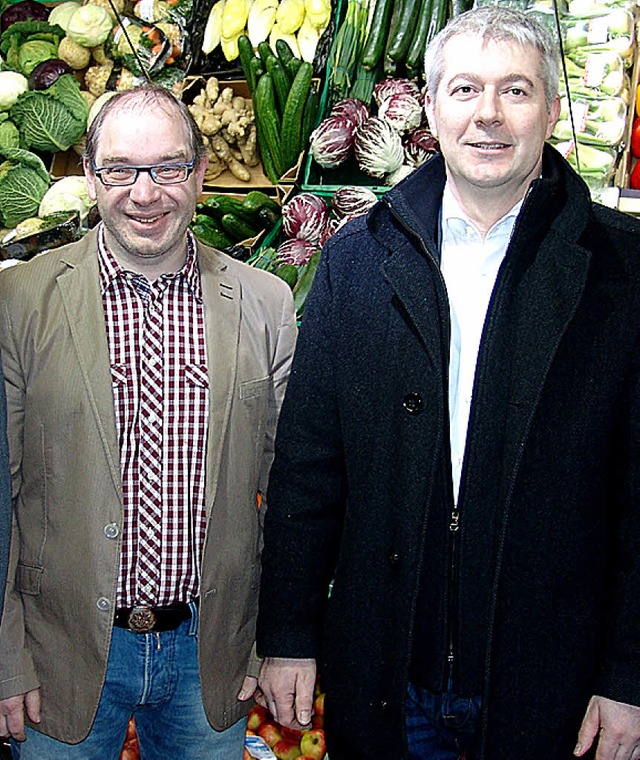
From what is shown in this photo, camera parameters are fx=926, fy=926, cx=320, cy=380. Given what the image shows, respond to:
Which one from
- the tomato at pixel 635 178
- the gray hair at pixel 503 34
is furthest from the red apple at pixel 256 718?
the tomato at pixel 635 178

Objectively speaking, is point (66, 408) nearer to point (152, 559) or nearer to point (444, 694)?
point (152, 559)

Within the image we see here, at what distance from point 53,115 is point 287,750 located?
2.80m

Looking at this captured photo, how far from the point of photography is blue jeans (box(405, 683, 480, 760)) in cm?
167

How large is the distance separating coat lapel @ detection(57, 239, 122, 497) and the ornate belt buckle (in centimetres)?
24

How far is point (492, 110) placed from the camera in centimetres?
159

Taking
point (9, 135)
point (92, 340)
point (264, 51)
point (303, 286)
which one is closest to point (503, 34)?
point (92, 340)

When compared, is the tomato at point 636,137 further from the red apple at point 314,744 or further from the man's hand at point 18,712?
the man's hand at point 18,712

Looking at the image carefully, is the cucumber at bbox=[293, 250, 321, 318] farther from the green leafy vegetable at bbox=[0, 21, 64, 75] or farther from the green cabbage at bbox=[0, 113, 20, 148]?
the green leafy vegetable at bbox=[0, 21, 64, 75]

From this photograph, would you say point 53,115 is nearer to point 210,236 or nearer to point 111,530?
point 210,236

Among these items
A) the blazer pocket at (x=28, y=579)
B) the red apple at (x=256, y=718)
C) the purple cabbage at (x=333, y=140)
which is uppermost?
the purple cabbage at (x=333, y=140)

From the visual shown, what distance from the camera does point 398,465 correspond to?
169 cm

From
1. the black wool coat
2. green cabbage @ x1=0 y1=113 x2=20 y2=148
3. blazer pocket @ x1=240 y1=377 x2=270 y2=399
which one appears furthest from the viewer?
green cabbage @ x1=0 y1=113 x2=20 y2=148

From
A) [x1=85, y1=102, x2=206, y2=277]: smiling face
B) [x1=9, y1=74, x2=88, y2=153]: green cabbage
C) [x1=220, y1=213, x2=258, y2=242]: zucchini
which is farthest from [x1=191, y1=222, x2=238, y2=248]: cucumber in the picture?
[x1=85, y1=102, x2=206, y2=277]: smiling face

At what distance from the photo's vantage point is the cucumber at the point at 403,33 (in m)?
3.68
